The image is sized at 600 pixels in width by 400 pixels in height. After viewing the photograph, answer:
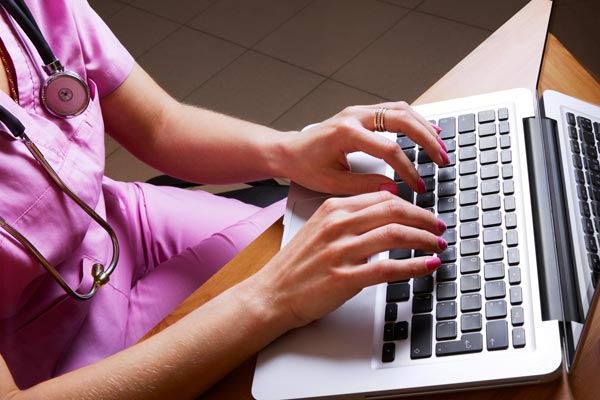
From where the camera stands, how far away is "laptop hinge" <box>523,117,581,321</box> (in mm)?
770

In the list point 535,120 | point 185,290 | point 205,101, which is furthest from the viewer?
point 205,101

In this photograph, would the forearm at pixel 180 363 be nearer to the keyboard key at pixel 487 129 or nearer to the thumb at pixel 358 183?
the thumb at pixel 358 183

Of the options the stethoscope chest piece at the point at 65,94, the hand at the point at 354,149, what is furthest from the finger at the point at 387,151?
the stethoscope chest piece at the point at 65,94

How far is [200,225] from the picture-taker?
123 centimetres

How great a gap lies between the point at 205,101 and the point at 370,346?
1.70 m

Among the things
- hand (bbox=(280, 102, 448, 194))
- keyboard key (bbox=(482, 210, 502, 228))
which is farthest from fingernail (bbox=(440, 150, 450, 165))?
keyboard key (bbox=(482, 210, 502, 228))

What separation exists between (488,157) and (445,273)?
0.17 m

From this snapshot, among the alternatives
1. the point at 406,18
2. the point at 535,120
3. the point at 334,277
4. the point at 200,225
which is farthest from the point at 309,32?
the point at 334,277

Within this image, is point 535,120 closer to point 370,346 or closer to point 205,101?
point 370,346

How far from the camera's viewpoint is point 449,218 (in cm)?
90

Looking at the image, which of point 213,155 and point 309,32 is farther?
point 309,32

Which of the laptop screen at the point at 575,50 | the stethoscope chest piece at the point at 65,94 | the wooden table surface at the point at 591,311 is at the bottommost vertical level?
the wooden table surface at the point at 591,311

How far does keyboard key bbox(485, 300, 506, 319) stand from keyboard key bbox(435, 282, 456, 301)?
0.12ft

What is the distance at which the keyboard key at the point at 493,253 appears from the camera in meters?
0.83
